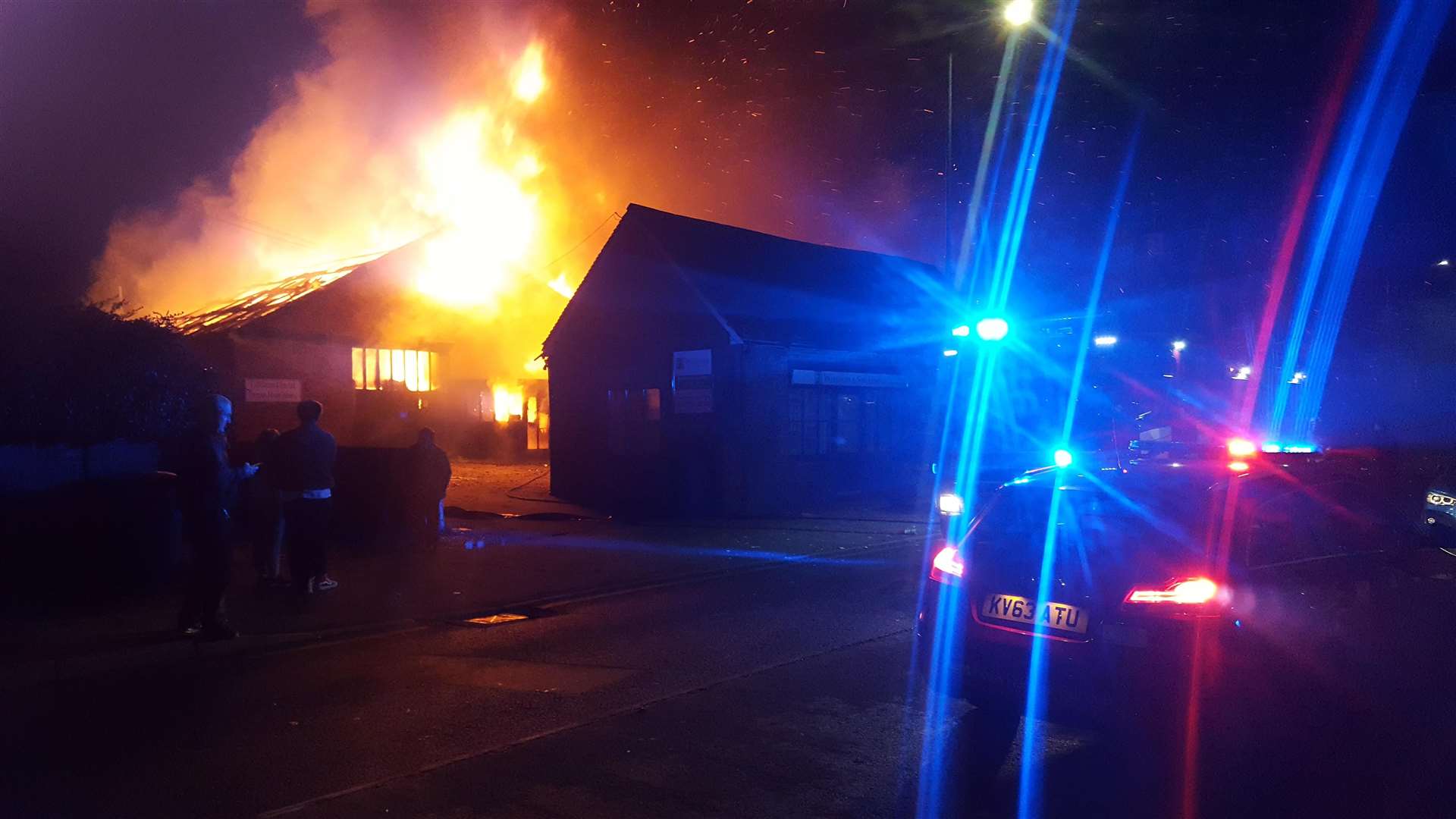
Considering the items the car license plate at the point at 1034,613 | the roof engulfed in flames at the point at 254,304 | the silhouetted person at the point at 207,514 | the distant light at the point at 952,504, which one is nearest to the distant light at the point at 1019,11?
the distant light at the point at 952,504

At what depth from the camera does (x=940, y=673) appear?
4.93m

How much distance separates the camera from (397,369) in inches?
1198

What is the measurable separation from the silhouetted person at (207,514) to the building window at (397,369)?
23.0 metres

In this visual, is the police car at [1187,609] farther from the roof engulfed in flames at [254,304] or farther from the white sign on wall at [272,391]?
the roof engulfed in flames at [254,304]

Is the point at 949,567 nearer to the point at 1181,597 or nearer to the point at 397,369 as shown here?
the point at 1181,597

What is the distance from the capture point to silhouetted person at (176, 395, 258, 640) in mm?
7113

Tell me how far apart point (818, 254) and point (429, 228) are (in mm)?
29905

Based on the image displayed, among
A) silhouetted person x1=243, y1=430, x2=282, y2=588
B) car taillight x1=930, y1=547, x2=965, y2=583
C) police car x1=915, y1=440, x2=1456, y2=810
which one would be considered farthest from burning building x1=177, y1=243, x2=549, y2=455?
police car x1=915, y1=440, x2=1456, y2=810

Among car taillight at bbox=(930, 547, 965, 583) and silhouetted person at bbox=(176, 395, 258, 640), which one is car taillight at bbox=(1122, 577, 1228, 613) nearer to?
car taillight at bbox=(930, 547, 965, 583)

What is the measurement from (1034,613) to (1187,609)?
67 cm

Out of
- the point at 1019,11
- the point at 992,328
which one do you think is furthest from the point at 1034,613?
the point at 992,328

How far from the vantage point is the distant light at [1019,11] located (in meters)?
12.2

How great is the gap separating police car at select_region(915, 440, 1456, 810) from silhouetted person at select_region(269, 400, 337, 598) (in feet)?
19.1

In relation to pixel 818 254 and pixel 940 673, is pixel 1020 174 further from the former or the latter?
pixel 940 673
